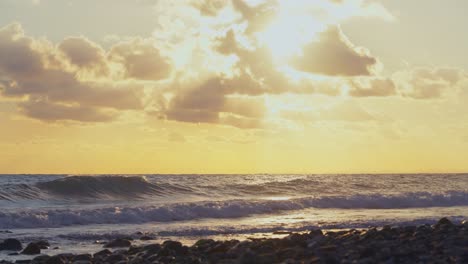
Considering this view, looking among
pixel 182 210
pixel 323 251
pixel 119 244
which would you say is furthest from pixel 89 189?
pixel 323 251

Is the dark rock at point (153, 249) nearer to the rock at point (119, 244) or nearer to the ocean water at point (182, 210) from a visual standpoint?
the rock at point (119, 244)

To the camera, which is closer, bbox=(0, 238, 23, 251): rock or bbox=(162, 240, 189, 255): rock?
bbox=(162, 240, 189, 255): rock

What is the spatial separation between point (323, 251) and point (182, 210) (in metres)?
20.4

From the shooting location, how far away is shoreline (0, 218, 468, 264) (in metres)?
14.0

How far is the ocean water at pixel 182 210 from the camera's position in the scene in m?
26.7

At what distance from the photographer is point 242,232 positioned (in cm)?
2680

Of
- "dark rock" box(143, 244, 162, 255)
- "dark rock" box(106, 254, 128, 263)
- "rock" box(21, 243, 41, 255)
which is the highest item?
"dark rock" box(143, 244, 162, 255)

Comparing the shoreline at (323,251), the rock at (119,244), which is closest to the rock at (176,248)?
the shoreline at (323,251)

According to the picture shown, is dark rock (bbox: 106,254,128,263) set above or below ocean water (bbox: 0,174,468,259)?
below

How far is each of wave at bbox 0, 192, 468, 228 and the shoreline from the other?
1050cm

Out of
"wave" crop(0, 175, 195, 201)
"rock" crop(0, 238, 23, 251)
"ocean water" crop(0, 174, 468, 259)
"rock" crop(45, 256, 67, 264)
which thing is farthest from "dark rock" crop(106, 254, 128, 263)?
"wave" crop(0, 175, 195, 201)

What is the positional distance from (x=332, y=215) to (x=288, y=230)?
901 centimetres

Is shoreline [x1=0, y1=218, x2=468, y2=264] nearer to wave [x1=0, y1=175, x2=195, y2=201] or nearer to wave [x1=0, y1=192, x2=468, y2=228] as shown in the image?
wave [x1=0, y1=192, x2=468, y2=228]

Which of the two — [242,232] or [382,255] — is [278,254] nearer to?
[382,255]
